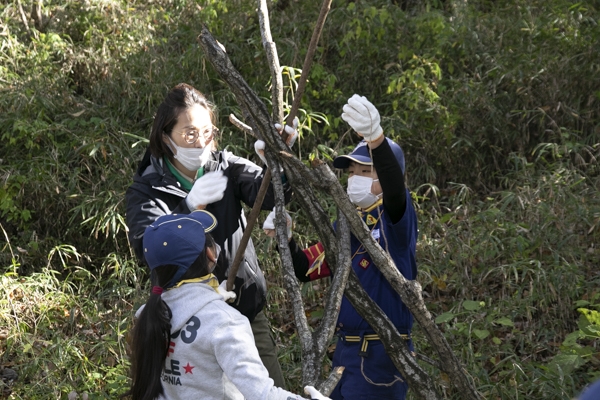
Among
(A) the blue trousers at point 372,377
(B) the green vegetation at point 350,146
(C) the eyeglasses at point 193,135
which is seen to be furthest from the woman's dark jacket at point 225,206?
(B) the green vegetation at point 350,146

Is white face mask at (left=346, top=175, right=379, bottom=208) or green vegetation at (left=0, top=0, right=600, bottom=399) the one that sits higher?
white face mask at (left=346, top=175, right=379, bottom=208)

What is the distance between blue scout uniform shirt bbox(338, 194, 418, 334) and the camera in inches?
108

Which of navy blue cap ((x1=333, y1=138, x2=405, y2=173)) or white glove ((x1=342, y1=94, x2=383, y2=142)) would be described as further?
navy blue cap ((x1=333, y1=138, x2=405, y2=173))

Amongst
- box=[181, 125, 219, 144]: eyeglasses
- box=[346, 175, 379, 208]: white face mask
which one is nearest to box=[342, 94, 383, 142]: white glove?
box=[346, 175, 379, 208]: white face mask

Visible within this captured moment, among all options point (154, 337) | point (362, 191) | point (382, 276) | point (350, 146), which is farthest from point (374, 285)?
point (350, 146)

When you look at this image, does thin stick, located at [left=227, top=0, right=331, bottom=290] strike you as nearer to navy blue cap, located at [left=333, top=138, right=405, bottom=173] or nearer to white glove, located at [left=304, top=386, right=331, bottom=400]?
navy blue cap, located at [left=333, top=138, right=405, bottom=173]

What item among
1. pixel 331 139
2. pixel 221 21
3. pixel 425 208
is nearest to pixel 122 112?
pixel 221 21

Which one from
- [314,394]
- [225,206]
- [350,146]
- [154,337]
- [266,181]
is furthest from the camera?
[350,146]

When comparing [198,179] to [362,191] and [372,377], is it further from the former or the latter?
[372,377]

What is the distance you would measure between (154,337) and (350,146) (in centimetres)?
329

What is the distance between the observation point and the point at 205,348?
2193 millimetres

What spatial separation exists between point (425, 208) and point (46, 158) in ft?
9.60

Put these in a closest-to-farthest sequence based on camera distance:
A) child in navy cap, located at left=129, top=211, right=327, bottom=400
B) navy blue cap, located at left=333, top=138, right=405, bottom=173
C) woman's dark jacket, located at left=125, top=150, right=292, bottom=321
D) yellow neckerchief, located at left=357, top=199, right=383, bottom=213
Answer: child in navy cap, located at left=129, top=211, right=327, bottom=400, navy blue cap, located at left=333, top=138, right=405, bottom=173, yellow neckerchief, located at left=357, top=199, right=383, bottom=213, woman's dark jacket, located at left=125, top=150, right=292, bottom=321

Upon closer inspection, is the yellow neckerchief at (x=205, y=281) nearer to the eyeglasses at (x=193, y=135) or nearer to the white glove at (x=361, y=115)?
the white glove at (x=361, y=115)
